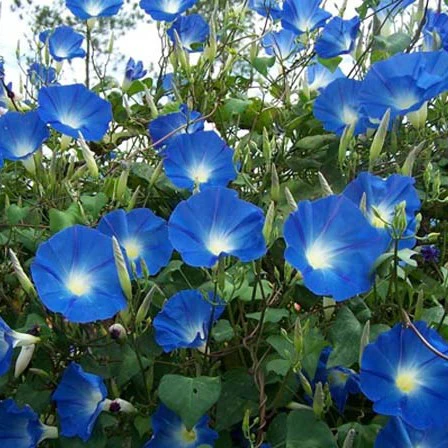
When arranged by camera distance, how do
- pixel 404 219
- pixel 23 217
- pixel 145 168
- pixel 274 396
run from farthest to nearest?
pixel 145 168
pixel 23 217
pixel 274 396
pixel 404 219

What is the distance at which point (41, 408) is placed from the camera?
0.94 meters

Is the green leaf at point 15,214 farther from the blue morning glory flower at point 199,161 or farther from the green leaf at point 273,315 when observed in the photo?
the green leaf at point 273,315

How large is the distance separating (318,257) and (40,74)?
838mm

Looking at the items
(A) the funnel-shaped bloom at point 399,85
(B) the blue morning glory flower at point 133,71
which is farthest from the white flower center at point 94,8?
(A) the funnel-shaped bloom at point 399,85

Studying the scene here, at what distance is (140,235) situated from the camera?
896mm

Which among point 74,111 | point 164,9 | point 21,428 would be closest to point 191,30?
point 164,9

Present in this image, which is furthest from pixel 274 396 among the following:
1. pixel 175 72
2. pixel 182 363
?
pixel 175 72

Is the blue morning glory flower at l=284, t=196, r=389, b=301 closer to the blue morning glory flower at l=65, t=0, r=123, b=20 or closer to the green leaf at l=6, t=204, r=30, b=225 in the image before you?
the green leaf at l=6, t=204, r=30, b=225

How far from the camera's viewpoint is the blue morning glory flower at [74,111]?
3.48 feet

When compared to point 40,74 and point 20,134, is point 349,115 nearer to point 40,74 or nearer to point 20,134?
point 20,134

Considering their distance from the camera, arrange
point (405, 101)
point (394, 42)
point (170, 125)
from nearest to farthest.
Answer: point (405, 101), point (170, 125), point (394, 42)

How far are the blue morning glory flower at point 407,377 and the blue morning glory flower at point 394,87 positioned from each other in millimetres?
296

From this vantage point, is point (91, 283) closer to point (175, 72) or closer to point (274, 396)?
point (274, 396)

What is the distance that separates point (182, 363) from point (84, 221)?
19 centimetres
